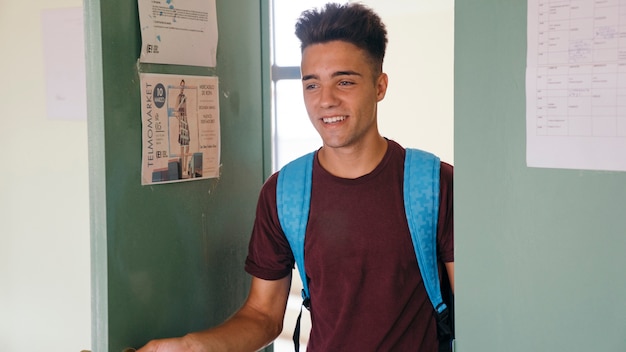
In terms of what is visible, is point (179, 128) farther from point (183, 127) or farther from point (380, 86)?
point (380, 86)

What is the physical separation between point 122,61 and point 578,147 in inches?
32.5

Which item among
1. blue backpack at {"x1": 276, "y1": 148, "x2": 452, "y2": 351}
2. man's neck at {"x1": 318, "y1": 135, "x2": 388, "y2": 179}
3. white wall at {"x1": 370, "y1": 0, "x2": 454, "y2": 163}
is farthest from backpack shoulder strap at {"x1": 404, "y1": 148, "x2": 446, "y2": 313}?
white wall at {"x1": 370, "y1": 0, "x2": 454, "y2": 163}

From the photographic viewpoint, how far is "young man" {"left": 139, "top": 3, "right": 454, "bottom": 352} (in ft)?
4.68

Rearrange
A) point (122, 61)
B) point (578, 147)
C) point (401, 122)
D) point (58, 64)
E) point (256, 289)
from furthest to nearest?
point (401, 122), point (58, 64), point (256, 289), point (122, 61), point (578, 147)

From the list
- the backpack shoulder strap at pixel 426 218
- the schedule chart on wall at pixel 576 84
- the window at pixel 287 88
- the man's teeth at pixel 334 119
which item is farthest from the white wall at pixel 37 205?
the schedule chart on wall at pixel 576 84

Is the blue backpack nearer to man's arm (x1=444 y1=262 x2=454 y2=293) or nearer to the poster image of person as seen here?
man's arm (x1=444 y1=262 x2=454 y2=293)

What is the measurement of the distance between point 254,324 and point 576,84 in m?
0.91

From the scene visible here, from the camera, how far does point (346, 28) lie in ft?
4.84

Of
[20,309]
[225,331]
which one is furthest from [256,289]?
[20,309]

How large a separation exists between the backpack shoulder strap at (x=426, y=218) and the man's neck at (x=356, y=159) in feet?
0.35

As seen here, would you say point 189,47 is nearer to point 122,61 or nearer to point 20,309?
point 122,61

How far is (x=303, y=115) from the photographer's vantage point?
306 centimetres

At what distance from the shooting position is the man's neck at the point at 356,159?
1.49 meters

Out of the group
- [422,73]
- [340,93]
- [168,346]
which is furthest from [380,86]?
[422,73]
